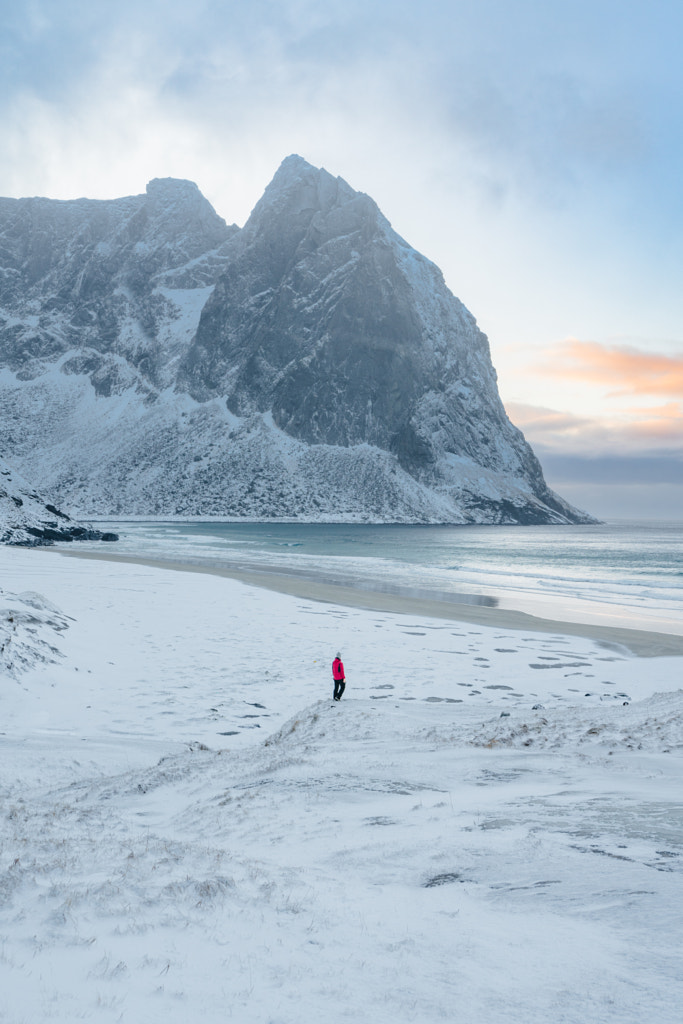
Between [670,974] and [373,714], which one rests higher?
[670,974]

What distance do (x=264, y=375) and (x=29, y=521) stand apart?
10476 cm

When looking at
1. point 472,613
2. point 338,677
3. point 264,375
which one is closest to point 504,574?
point 472,613

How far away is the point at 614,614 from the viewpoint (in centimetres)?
2266

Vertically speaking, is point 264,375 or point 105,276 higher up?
point 105,276

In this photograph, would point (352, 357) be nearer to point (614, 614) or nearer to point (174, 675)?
point (614, 614)

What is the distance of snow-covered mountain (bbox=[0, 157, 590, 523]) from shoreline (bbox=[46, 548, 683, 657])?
9248 centimetres

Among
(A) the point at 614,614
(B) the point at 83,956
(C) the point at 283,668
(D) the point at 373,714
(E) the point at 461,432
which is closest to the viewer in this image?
(B) the point at 83,956

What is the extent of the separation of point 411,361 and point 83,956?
5941 inches

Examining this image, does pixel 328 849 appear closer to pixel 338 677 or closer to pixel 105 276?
pixel 338 677

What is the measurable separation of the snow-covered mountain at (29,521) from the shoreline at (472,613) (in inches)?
900

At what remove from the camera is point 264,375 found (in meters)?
147

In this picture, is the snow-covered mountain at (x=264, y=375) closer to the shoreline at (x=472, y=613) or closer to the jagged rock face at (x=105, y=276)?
the jagged rock face at (x=105, y=276)

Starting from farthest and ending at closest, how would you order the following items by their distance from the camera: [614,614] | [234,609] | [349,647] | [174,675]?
[614,614] < [234,609] < [349,647] < [174,675]

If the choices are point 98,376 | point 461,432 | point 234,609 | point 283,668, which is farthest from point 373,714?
point 98,376
